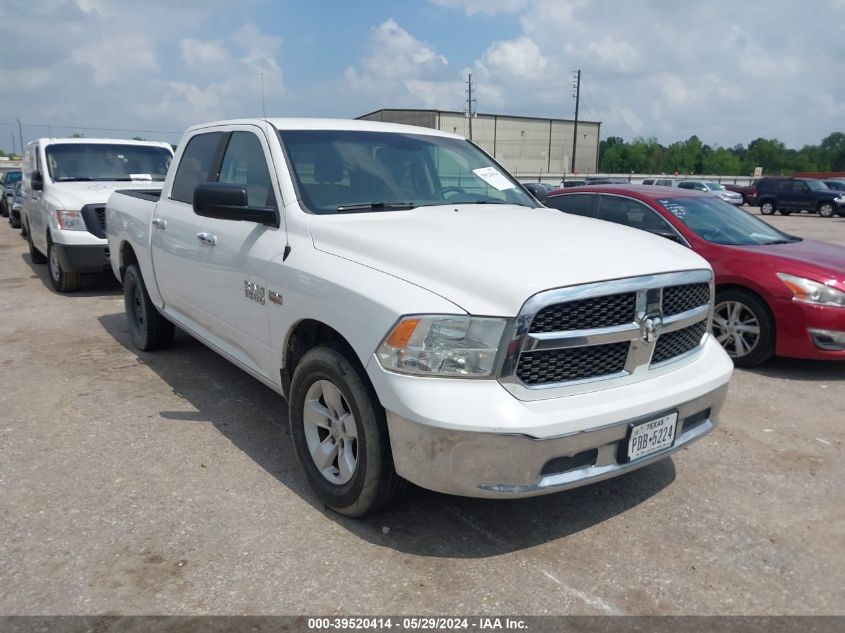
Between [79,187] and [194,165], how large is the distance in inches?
197

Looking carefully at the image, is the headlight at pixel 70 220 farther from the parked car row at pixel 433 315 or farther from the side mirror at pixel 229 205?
the side mirror at pixel 229 205

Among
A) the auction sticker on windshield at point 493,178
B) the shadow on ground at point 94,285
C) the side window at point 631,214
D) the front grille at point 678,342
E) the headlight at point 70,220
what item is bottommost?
the shadow on ground at point 94,285

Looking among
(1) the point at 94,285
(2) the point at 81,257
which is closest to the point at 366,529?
(2) the point at 81,257

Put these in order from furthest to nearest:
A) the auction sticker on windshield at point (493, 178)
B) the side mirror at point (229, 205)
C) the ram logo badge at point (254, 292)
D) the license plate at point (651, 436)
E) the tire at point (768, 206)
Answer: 1. the tire at point (768, 206)
2. the auction sticker on windshield at point (493, 178)
3. the ram logo badge at point (254, 292)
4. the side mirror at point (229, 205)
5. the license plate at point (651, 436)

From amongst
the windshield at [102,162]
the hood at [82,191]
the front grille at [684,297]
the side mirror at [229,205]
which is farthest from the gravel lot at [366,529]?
the windshield at [102,162]

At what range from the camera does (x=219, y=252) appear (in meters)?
4.22

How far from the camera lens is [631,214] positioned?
6977 mm

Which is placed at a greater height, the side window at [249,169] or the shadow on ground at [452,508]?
the side window at [249,169]

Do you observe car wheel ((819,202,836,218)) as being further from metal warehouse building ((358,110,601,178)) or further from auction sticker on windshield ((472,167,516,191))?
metal warehouse building ((358,110,601,178))

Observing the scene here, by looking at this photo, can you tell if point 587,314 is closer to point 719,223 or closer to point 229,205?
point 229,205

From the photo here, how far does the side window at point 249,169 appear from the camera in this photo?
397 cm

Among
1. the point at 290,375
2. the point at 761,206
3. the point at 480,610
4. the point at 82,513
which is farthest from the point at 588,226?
the point at 761,206

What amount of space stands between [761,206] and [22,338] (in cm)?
3255

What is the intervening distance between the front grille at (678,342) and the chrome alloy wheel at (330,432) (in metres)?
1.45
